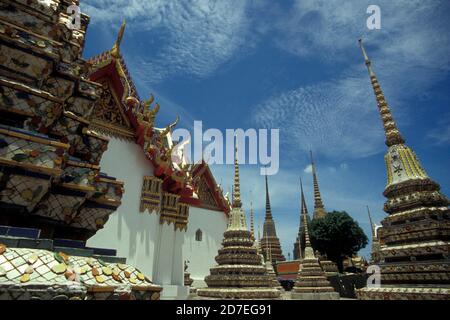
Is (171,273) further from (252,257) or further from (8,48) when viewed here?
(8,48)

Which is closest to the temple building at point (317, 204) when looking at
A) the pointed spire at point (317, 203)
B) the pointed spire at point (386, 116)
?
the pointed spire at point (317, 203)

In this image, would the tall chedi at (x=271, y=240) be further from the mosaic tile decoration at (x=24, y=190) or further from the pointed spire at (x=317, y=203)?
the mosaic tile decoration at (x=24, y=190)

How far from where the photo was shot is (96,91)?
17.1 ft

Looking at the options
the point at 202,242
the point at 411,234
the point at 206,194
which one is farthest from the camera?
the point at 206,194

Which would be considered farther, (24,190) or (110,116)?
(110,116)

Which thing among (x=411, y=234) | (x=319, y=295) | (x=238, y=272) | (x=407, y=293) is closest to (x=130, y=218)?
(x=238, y=272)

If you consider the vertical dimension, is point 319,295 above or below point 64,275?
below

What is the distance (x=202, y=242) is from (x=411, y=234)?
13.6 m

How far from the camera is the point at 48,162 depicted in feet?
10.4

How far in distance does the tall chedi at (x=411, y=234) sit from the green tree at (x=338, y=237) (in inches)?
1061

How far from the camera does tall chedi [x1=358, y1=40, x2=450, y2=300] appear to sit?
5.96 m

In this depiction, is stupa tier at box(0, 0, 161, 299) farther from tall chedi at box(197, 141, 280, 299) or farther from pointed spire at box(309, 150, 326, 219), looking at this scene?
pointed spire at box(309, 150, 326, 219)

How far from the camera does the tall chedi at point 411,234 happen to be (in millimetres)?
5961

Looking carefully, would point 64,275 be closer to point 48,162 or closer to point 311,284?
point 48,162
